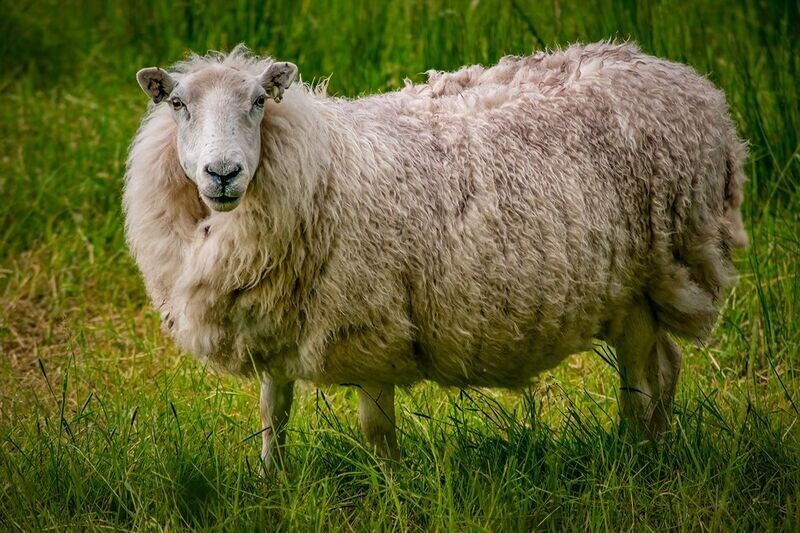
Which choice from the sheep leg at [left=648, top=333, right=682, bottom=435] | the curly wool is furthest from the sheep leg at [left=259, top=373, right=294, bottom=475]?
the sheep leg at [left=648, top=333, right=682, bottom=435]

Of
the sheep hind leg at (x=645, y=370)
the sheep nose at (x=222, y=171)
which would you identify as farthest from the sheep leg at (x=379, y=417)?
the sheep nose at (x=222, y=171)

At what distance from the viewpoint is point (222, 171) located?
2.78 meters

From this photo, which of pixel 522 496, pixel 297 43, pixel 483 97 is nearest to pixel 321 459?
pixel 522 496

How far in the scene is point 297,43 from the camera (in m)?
6.23

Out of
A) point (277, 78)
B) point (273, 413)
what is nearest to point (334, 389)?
point (273, 413)

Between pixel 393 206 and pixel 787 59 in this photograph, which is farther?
pixel 787 59

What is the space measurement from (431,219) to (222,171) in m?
0.76

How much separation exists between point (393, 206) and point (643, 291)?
3.46 feet

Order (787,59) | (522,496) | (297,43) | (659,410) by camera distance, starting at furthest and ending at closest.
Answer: (297,43) → (787,59) → (659,410) → (522,496)

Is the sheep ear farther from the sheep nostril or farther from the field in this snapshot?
the field

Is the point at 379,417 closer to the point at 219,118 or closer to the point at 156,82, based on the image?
the point at 219,118

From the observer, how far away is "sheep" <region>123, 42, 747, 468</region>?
3.09 m

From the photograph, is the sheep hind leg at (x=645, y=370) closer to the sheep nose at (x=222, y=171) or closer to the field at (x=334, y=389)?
the field at (x=334, y=389)

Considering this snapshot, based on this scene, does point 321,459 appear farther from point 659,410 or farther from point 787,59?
point 787,59
